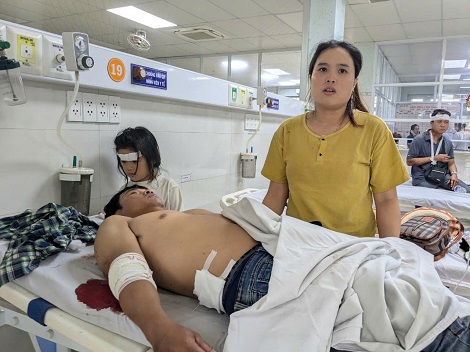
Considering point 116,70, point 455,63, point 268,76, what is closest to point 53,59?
point 116,70

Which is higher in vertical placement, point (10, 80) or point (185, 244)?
point (10, 80)

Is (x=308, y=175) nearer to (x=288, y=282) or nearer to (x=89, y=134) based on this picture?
(x=288, y=282)

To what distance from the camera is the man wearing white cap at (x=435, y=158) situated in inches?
154

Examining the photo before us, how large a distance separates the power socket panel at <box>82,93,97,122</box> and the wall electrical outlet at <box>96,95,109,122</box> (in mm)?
18

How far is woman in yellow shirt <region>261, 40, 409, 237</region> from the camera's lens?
1.46 metres

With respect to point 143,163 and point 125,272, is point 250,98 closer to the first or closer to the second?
point 143,163

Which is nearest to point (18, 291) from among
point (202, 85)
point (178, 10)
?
point (202, 85)

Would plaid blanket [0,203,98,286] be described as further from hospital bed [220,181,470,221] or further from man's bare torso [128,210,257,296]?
hospital bed [220,181,470,221]

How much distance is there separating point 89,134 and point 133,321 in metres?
1.10

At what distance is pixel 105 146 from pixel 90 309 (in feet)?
3.39

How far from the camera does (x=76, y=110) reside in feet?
5.37

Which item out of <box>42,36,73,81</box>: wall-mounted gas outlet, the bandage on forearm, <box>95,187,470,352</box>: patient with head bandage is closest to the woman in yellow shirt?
<box>95,187,470,352</box>: patient with head bandage

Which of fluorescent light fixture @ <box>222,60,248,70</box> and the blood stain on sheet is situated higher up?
fluorescent light fixture @ <box>222,60,248,70</box>

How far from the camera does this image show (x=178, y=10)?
4941 millimetres
